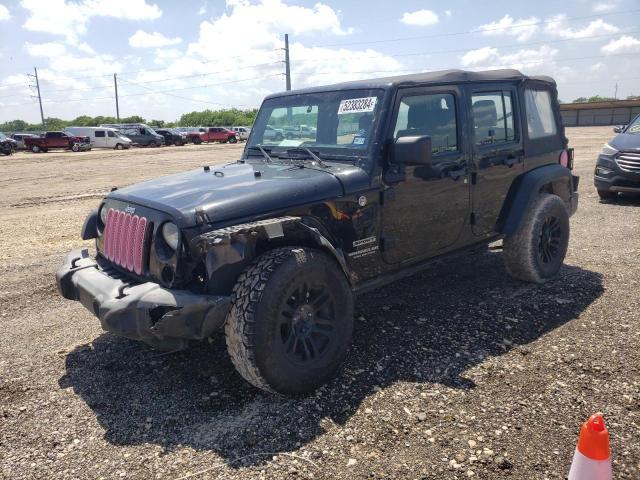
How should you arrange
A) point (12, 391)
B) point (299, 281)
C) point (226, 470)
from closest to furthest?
point (226, 470), point (299, 281), point (12, 391)

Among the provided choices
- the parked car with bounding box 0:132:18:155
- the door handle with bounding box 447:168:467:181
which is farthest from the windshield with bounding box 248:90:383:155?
the parked car with bounding box 0:132:18:155

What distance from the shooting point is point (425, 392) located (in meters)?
3.23

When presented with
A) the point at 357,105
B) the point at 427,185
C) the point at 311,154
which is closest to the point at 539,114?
the point at 427,185

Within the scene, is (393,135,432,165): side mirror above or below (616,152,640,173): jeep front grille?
above

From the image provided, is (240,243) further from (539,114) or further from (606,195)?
(606,195)

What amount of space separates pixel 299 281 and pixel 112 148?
125ft

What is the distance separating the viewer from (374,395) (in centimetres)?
322

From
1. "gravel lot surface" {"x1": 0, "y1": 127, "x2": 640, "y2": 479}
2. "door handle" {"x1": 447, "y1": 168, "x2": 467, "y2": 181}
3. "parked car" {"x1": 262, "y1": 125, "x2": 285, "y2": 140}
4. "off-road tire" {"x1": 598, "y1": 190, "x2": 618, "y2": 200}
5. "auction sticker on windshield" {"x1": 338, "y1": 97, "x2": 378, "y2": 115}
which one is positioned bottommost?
"gravel lot surface" {"x1": 0, "y1": 127, "x2": 640, "y2": 479}

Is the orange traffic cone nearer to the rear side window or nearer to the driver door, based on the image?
the driver door

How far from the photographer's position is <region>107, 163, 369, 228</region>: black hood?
310 cm

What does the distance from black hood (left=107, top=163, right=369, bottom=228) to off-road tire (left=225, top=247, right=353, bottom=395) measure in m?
0.34

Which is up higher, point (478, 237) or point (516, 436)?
point (478, 237)

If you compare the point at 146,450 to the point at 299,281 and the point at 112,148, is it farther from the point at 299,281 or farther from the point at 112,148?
the point at 112,148

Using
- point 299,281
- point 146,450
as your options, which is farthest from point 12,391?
point 299,281
